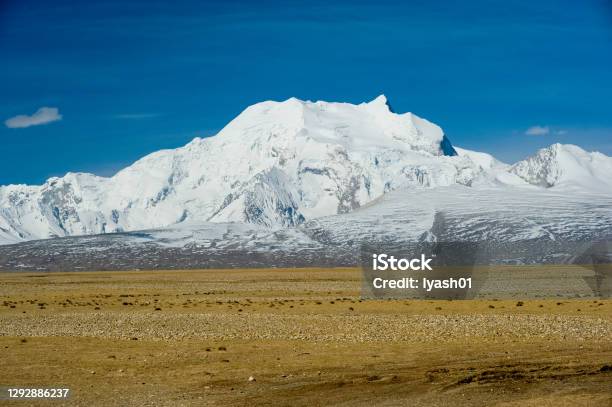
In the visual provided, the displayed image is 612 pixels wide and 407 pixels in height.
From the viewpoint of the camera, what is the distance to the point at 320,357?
3312 cm

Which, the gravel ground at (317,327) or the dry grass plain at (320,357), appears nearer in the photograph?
the dry grass plain at (320,357)

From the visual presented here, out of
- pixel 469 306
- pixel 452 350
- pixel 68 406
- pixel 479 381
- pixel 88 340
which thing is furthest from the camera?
pixel 469 306

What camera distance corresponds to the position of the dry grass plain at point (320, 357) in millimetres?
25625

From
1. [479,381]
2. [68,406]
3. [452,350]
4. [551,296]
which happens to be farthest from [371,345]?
[551,296]

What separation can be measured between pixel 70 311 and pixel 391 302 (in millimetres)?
22899

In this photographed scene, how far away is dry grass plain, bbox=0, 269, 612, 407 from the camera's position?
84.1 feet

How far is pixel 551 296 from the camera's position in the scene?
7256 cm

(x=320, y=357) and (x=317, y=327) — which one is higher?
(x=317, y=327)

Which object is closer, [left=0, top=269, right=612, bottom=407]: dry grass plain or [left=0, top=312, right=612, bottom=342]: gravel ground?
[left=0, top=269, right=612, bottom=407]: dry grass plain

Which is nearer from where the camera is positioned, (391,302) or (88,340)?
(88,340)

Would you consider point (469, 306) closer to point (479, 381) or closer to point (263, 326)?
point (263, 326)

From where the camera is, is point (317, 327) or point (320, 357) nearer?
point (320, 357)

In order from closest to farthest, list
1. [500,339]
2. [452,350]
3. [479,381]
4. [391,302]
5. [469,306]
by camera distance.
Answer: [479,381], [452,350], [500,339], [469,306], [391,302]

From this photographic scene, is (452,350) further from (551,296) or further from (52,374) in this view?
(551,296)
